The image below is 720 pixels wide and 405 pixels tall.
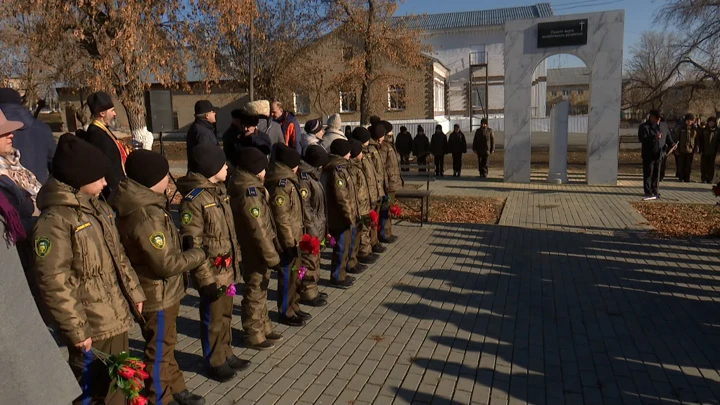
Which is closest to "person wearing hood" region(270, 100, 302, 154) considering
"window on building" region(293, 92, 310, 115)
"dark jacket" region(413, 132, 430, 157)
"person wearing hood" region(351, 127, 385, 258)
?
"person wearing hood" region(351, 127, 385, 258)

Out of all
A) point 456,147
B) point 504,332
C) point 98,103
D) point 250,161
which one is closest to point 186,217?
point 250,161

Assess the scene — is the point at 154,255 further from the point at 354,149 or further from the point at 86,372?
the point at 354,149

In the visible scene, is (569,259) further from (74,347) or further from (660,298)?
(74,347)

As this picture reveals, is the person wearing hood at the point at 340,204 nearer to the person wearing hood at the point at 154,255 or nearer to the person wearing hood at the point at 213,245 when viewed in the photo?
the person wearing hood at the point at 213,245

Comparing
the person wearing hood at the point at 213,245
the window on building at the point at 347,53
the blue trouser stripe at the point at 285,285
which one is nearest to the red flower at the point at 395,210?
the blue trouser stripe at the point at 285,285

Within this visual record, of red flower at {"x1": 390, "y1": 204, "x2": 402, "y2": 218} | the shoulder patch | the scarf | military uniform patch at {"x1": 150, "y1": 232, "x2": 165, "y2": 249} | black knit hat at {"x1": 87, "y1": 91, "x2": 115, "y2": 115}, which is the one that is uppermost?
black knit hat at {"x1": 87, "y1": 91, "x2": 115, "y2": 115}

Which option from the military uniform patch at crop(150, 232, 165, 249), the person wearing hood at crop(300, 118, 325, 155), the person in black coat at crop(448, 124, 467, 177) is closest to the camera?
the military uniform patch at crop(150, 232, 165, 249)

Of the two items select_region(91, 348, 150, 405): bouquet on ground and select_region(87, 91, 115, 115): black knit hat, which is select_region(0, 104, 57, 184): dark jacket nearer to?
select_region(87, 91, 115, 115): black knit hat

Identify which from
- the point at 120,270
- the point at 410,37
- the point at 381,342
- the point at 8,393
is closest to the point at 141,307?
the point at 120,270

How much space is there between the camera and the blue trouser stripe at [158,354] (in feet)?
11.8

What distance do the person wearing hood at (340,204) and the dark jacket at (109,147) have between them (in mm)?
2243

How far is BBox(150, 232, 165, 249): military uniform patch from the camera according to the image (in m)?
3.37

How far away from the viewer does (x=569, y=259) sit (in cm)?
774

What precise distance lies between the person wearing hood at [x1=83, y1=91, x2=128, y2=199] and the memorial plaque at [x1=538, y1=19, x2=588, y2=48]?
12087mm
